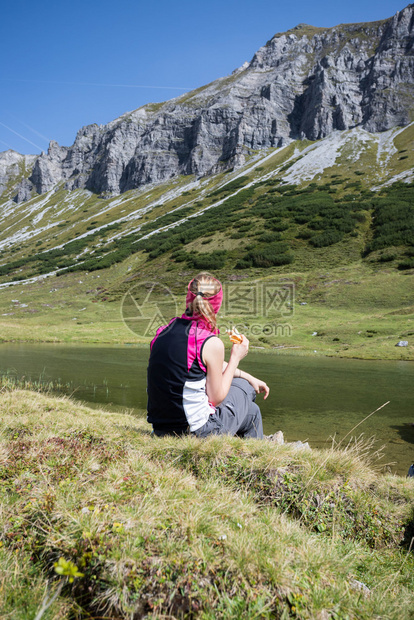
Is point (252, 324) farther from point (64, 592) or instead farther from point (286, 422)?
point (64, 592)

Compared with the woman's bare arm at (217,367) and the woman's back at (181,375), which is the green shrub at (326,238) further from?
the woman's back at (181,375)

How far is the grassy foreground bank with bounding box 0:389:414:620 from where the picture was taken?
84.1 inches

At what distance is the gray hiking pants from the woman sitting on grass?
0.6 inches

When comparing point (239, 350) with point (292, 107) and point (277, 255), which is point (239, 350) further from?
point (292, 107)

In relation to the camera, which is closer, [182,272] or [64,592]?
[64,592]

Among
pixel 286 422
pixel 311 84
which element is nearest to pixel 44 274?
pixel 286 422

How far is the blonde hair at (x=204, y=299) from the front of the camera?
14.6 ft

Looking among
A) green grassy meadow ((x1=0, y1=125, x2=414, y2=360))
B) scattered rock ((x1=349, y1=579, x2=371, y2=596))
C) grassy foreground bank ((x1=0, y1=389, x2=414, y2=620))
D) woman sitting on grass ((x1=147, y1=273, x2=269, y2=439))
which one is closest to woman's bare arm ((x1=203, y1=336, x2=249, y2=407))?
woman sitting on grass ((x1=147, y1=273, x2=269, y2=439))

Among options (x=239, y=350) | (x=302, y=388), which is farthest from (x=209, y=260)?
(x=239, y=350)

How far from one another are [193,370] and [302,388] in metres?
12.2

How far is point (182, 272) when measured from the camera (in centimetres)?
6300

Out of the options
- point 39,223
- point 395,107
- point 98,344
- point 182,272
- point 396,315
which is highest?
point 395,107

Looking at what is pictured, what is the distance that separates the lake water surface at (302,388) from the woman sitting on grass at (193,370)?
4243 millimetres

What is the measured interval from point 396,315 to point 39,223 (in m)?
186
